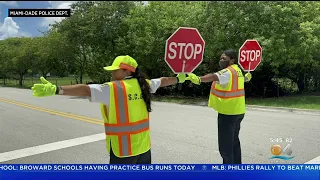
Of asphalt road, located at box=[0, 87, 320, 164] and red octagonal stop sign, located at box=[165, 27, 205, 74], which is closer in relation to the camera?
red octagonal stop sign, located at box=[165, 27, 205, 74]

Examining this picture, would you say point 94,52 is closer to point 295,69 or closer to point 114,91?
point 114,91

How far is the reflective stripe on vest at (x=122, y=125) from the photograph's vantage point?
2.09 m

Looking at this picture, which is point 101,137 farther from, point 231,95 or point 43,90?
point 43,90

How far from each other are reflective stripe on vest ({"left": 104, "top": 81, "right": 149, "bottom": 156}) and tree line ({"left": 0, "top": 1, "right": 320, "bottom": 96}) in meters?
0.70

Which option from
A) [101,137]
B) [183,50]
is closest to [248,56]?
[183,50]

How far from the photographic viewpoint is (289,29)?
7.95 m

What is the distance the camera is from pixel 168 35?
9062 millimetres

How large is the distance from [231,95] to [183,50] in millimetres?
890

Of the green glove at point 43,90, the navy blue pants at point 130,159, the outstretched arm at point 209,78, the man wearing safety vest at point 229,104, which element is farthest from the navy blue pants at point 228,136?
the green glove at point 43,90

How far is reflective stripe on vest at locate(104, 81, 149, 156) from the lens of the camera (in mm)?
2086

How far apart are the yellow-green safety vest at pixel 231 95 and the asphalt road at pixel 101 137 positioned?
51 cm

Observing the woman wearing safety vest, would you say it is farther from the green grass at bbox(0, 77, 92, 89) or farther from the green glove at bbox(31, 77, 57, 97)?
the green grass at bbox(0, 77, 92, 89)

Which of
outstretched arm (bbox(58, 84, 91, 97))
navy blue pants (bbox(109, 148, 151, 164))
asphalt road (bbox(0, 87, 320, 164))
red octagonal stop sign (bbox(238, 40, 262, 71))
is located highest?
red octagonal stop sign (bbox(238, 40, 262, 71))

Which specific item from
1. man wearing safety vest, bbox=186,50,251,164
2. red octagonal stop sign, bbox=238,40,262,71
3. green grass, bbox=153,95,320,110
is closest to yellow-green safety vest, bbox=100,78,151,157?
man wearing safety vest, bbox=186,50,251,164
